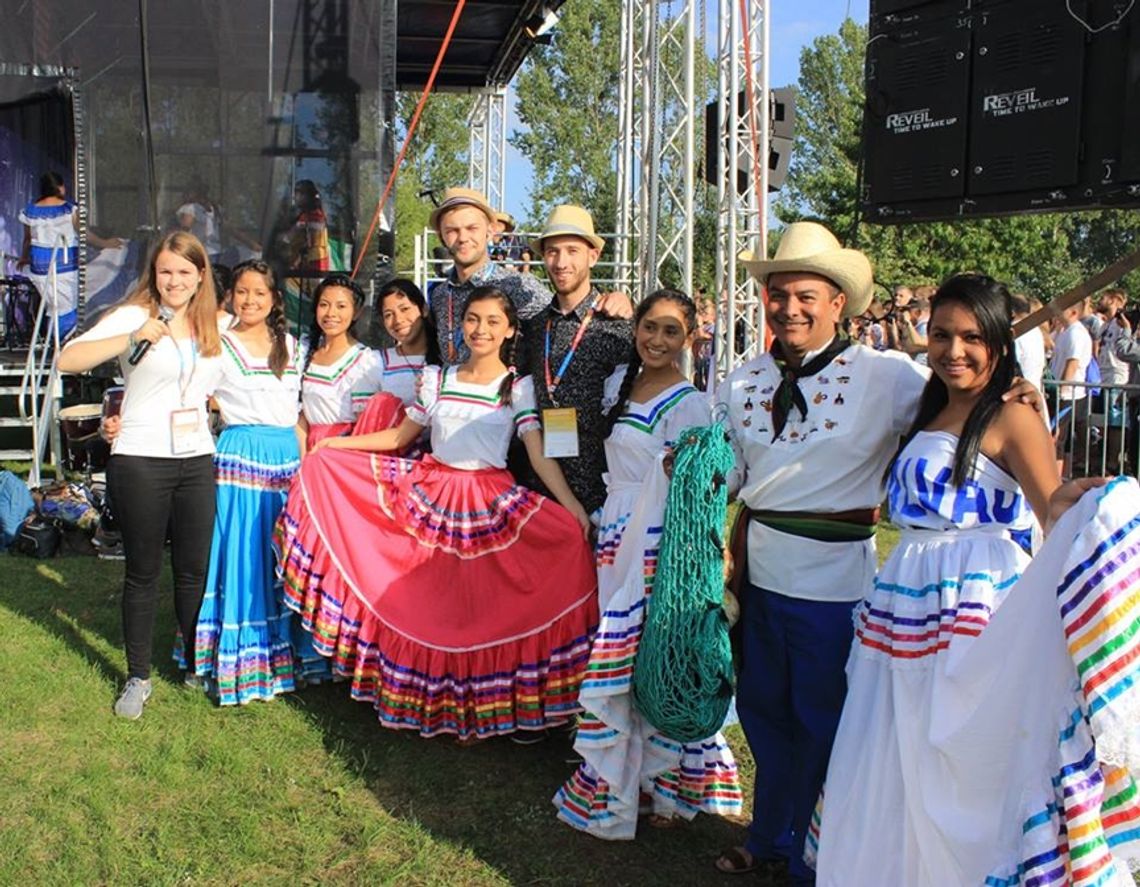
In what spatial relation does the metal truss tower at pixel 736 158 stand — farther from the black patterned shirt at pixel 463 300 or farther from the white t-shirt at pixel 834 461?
the white t-shirt at pixel 834 461

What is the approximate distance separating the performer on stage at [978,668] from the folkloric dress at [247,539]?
8.04ft

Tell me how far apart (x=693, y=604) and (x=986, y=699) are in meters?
0.81

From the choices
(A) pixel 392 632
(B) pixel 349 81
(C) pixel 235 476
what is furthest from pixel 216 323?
(B) pixel 349 81

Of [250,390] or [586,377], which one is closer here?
[586,377]

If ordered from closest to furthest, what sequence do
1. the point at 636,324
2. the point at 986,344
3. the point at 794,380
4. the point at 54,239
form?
the point at 986,344
the point at 794,380
the point at 636,324
the point at 54,239

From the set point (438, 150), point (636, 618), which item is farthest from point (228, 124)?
point (438, 150)

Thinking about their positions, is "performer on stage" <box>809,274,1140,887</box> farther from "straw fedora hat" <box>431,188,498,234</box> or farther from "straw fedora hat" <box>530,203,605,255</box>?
"straw fedora hat" <box>431,188,498,234</box>

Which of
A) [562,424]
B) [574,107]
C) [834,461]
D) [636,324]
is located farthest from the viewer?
[574,107]

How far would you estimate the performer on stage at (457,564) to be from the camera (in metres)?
3.83

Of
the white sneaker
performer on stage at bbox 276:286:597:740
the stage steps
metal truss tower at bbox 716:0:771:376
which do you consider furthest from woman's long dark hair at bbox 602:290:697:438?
the stage steps

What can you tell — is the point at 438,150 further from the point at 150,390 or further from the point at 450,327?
the point at 150,390

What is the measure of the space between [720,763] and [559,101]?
34.6 metres

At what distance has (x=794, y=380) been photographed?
2.92 meters

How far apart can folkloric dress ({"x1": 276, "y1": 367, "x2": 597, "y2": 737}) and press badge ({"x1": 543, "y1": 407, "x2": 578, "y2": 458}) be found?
0.54ft
